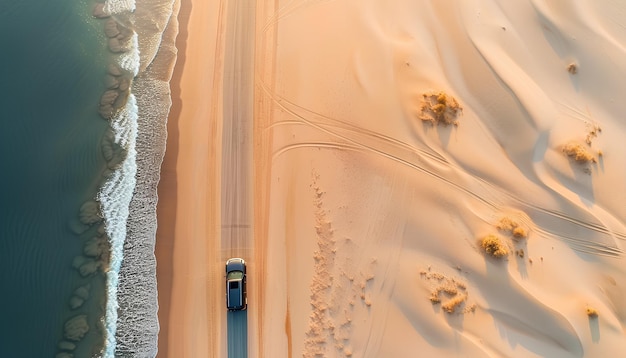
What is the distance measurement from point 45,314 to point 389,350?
1162cm

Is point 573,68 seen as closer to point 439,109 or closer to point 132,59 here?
point 439,109

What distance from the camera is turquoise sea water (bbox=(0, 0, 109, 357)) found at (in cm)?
Result: 1316

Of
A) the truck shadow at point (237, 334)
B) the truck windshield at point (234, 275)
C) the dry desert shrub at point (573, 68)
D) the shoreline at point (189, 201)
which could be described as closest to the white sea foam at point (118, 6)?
the shoreline at point (189, 201)

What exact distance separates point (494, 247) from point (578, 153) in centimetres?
456

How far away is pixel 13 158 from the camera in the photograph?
47.4ft

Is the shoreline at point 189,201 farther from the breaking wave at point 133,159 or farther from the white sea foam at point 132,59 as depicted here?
the white sea foam at point 132,59

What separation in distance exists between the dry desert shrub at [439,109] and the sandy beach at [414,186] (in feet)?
0.20

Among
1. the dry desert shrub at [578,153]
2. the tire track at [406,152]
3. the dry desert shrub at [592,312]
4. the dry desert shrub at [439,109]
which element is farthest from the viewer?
the dry desert shrub at [439,109]

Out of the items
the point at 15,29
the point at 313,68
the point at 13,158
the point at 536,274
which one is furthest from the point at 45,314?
the point at 536,274

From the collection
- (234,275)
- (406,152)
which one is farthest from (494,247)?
(234,275)

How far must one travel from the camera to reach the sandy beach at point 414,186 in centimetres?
1311

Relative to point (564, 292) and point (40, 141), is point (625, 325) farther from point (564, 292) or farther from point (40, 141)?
point (40, 141)

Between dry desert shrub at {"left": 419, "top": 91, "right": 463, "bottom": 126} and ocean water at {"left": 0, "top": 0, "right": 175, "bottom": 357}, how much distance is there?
10.00 meters

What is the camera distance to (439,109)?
14305 mm
